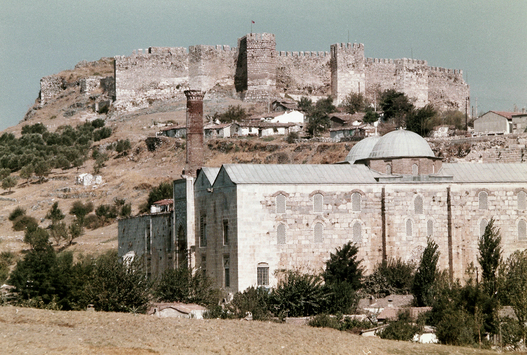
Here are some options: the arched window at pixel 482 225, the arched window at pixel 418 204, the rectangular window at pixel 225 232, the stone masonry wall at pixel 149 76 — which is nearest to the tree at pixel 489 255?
the arched window at pixel 482 225

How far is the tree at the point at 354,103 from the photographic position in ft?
268

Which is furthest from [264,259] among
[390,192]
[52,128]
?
[52,128]

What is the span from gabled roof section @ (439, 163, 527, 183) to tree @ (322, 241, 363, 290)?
7.60m

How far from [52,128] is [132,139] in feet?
52.8

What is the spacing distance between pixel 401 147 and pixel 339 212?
5.78 metres

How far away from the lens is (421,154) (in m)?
47.5

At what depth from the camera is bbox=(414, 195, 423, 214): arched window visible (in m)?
45.7

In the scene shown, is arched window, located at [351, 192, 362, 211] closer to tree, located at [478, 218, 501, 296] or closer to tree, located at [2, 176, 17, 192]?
tree, located at [478, 218, 501, 296]

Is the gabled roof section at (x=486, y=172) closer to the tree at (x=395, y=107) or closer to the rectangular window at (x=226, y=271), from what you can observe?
the rectangular window at (x=226, y=271)

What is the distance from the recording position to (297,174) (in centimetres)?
4462

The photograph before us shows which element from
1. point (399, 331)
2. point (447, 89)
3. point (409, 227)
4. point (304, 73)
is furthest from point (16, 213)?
point (399, 331)

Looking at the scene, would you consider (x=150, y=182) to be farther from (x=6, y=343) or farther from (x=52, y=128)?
(x=6, y=343)

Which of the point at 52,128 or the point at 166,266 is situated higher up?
the point at 52,128

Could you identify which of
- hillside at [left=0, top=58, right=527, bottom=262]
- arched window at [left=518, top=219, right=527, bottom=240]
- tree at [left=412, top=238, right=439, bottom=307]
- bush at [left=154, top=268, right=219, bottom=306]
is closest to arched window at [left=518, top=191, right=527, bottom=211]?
arched window at [left=518, top=219, right=527, bottom=240]
